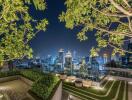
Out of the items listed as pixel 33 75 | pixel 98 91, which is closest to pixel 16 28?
pixel 33 75

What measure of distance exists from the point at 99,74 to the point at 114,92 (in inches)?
379

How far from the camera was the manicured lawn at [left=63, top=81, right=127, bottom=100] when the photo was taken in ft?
82.5

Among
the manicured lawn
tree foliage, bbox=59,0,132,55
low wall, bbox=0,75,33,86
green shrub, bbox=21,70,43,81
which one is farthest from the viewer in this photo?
the manicured lawn

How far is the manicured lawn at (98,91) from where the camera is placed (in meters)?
25.2

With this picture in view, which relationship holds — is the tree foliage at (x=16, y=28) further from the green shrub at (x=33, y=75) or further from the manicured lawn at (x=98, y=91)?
the manicured lawn at (x=98, y=91)

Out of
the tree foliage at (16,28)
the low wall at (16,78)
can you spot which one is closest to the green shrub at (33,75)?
the low wall at (16,78)

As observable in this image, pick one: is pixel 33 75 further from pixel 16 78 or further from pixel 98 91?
pixel 98 91

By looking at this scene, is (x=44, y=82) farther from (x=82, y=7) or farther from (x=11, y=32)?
(x=82, y=7)

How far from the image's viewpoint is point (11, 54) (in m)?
8.04

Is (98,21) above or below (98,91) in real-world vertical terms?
above

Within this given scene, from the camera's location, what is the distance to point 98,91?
28438 mm

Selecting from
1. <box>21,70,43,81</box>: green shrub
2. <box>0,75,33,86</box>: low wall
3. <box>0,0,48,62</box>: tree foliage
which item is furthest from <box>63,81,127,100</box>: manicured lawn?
<box>0,0,48,62</box>: tree foliage

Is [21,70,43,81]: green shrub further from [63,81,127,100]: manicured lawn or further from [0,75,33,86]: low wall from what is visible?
[63,81,127,100]: manicured lawn

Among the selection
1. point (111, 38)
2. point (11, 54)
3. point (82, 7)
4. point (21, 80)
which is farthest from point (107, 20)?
point (21, 80)
